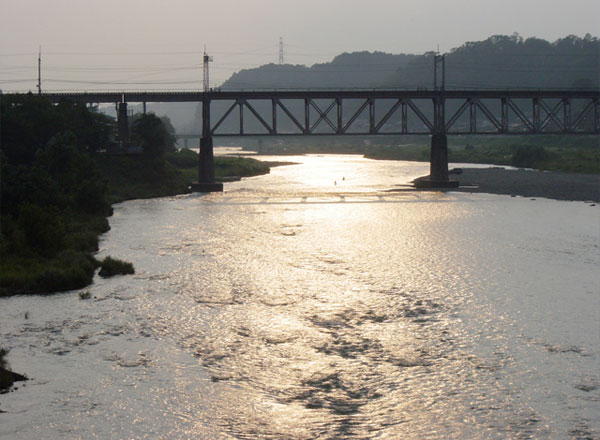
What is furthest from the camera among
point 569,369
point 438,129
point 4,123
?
point 438,129

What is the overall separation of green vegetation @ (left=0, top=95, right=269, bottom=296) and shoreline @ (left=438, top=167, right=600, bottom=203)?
1689 inches

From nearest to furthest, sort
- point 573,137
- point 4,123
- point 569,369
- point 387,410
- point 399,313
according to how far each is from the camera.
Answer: point 387,410, point 569,369, point 399,313, point 4,123, point 573,137

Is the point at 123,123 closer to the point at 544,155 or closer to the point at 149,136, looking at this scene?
the point at 149,136

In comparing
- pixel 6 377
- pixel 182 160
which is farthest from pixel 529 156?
pixel 6 377

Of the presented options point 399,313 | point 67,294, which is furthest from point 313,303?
point 67,294

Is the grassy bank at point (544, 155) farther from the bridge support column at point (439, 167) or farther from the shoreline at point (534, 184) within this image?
the bridge support column at point (439, 167)

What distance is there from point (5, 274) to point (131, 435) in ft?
64.1

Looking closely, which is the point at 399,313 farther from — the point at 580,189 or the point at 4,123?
the point at 580,189

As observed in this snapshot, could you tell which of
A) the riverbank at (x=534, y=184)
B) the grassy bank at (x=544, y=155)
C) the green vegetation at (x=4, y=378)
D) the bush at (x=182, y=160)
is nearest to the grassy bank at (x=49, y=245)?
the green vegetation at (x=4, y=378)

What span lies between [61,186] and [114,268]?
83.8ft

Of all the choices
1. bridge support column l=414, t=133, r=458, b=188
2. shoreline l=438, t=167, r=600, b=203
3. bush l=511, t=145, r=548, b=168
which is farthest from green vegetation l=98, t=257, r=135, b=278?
bush l=511, t=145, r=548, b=168

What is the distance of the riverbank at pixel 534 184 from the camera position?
87.0m

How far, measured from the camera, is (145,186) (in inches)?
3620

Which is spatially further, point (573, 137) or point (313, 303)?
point (573, 137)
